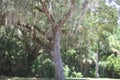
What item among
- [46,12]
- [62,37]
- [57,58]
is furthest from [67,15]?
[62,37]

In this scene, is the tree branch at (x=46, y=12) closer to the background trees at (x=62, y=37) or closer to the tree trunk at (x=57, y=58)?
the background trees at (x=62, y=37)

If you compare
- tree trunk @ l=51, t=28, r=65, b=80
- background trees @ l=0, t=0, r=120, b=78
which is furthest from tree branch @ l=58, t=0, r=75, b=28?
tree trunk @ l=51, t=28, r=65, b=80

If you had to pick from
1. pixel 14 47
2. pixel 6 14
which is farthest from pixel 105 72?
pixel 6 14

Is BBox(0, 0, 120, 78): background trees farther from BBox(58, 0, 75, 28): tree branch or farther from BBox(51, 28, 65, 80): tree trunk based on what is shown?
BBox(51, 28, 65, 80): tree trunk

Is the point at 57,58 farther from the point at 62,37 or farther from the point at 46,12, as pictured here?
the point at 62,37

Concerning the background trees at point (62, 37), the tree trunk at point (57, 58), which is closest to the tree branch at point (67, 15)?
the background trees at point (62, 37)

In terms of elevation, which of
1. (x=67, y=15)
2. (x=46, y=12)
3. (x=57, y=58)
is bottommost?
(x=57, y=58)

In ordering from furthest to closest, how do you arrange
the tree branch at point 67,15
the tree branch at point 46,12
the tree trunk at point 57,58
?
the tree trunk at point 57,58 → the tree branch at point 46,12 → the tree branch at point 67,15

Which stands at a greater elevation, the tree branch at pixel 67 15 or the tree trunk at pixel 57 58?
the tree branch at pixel 67 15

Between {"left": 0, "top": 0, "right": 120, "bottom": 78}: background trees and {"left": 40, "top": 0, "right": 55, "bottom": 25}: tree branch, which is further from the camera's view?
{"left": 40, "top": 0, "right": 55, "bottom": 25}: tree branch

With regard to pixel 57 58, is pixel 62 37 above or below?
above

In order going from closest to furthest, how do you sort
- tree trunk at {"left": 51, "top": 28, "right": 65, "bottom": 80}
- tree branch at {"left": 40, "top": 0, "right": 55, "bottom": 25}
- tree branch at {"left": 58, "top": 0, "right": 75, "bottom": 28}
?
tree branch at {"left": 58, "top": 0, "right": 75, "bottom": 28}
tree branch at {"left": 40, "top": 0, "right": 55, "bottom": 25}
tree trunk at {"left": 51, "top": 28, "right": 65, "bottom": 80}

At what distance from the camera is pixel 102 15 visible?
61.5 ft

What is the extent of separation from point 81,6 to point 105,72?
1574 centimetres
